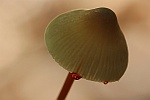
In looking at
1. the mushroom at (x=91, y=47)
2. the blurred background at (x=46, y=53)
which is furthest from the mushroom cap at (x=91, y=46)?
the blurred background at (x=46, y=53)

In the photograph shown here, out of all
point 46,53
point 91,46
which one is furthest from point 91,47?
point 46,53

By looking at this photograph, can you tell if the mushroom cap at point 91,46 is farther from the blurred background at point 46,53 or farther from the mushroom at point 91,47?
the blurred background at point 46,53

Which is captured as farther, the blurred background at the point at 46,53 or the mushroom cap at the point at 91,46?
the blurred background at the point at 46,53

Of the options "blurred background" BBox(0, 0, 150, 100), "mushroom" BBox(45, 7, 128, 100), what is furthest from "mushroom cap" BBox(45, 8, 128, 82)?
"blurred background" BBox(0, 0, 150, 100)

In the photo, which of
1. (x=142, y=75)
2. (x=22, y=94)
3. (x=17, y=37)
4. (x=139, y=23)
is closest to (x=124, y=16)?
(x=139, y=23)

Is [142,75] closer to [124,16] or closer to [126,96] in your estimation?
[126,96]

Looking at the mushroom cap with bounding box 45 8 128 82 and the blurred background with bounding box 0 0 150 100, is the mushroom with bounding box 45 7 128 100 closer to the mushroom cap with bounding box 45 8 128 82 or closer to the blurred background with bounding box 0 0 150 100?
the mushroom cap with bounding box 45 8 128 82

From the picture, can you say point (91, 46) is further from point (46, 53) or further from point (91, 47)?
point (46, 53)
